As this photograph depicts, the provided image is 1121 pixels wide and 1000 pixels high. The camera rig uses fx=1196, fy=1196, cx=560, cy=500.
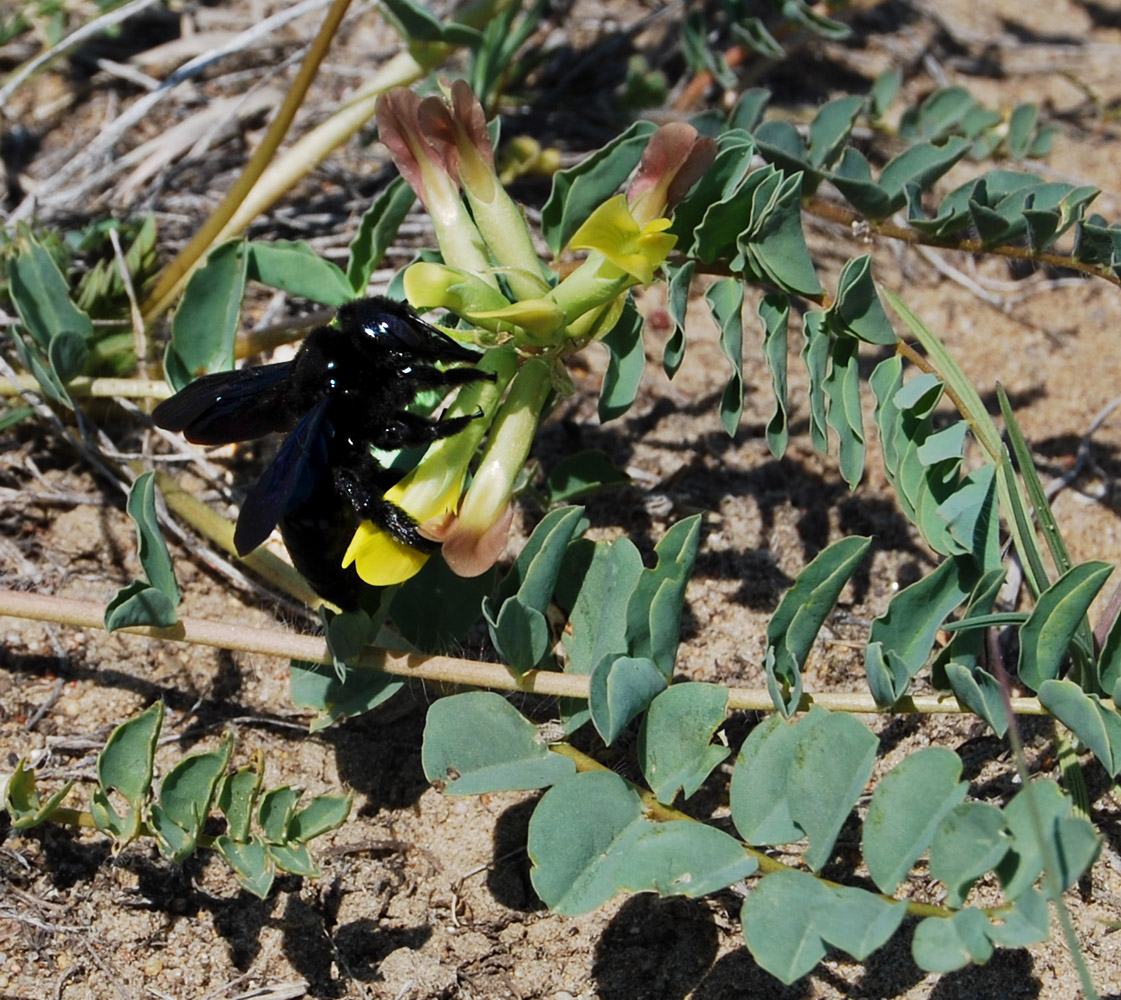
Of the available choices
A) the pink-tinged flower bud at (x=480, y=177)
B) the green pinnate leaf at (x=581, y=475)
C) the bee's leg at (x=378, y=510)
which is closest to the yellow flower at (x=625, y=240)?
the pink-tinged flower bud at (x=480, y=177)

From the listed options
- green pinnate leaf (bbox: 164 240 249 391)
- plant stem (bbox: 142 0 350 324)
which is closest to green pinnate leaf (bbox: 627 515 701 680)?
green pinnate leaf (bbox: 164 240 249 391)

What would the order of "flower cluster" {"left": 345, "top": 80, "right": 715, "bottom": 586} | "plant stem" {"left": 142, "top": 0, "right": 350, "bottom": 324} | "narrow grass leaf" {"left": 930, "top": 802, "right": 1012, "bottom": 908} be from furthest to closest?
1. "plant stem" {"left": 142, "top": 0, "right": 350, "bottom": 324}
2. "flower cluster" {"left": 345, "top": 80, "right": 715, "bottom": 586}
3. "narrow grass leaf" {"left": 930, "top": 802, "right": 1012, "bottom": 908}

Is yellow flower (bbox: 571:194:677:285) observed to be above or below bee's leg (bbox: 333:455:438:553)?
above

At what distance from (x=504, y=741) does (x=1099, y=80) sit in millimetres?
3353

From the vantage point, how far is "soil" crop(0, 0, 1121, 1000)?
7.33 feet

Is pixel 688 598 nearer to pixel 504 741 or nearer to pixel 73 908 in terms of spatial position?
pixel 504 741

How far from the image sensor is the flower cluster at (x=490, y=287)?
2.02 metres

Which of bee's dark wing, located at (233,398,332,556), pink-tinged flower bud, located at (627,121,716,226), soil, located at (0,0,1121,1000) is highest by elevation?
pink-tinged flower bud, located at (627,121,716,226)

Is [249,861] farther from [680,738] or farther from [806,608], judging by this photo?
[806,608]

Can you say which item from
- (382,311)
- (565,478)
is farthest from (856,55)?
(382,311)

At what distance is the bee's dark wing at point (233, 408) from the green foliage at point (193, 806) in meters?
0.50

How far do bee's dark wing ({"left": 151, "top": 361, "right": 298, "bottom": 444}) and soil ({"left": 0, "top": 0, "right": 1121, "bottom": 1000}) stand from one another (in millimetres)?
625

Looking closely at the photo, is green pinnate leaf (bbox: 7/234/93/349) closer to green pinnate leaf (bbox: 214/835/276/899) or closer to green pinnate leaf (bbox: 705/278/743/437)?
green pinnate leaf (bbox: 214/835/276/899)

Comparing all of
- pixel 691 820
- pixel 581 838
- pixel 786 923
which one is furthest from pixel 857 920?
pixel 581 838
